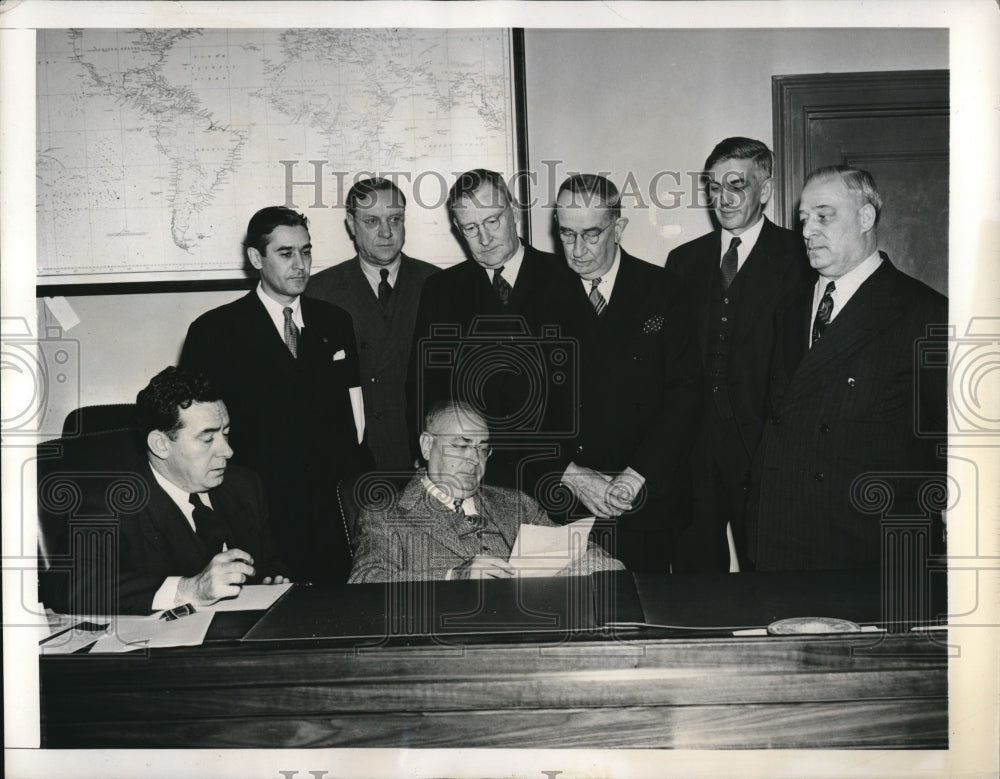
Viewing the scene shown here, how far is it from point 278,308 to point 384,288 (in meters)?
0.32

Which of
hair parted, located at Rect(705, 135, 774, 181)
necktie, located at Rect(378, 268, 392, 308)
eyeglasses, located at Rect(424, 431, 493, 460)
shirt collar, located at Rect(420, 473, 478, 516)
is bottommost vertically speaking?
shirt collar, located at Rect(420, 473, 478, 516)

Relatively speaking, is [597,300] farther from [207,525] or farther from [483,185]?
[207,525]

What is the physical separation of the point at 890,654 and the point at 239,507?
1.86 meters

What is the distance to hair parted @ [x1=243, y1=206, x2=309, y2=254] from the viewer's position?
9.00ft

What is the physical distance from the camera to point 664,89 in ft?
8.90

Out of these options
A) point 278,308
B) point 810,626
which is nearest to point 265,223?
point 278,308

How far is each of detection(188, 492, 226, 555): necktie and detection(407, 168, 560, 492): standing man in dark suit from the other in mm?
615

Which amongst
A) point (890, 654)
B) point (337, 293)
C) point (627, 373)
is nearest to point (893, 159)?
point (627, 373)

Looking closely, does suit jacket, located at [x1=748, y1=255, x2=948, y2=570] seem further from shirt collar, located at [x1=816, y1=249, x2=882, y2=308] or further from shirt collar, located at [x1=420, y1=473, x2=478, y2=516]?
shirt collar, located at [x1=420, y1=473, x2=478, y2=516]

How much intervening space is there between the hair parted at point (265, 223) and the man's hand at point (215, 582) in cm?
91

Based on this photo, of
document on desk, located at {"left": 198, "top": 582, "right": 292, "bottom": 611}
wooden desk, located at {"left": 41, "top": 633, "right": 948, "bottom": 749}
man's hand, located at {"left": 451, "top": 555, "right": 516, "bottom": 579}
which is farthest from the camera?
man's hand, located at {"left": 451, "top": 555, "right": 516, "bottom": 579}

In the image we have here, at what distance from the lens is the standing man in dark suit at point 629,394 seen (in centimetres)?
275

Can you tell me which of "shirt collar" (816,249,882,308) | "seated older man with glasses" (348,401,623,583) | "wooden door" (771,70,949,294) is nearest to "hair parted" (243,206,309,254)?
"seated older man with glasses" (348,401,623,583)

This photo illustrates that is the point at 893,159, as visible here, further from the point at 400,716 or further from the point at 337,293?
the point at 400,716
